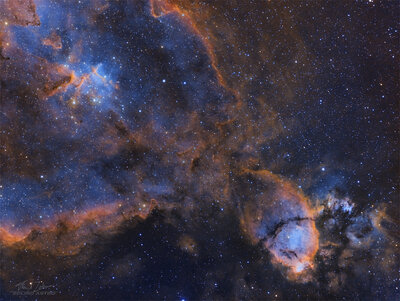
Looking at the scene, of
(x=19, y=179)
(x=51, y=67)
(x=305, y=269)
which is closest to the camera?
(x=51, y=67)

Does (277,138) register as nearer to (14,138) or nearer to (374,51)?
(374,51)

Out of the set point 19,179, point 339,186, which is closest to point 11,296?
point 19,179

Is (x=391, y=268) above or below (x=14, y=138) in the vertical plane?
below

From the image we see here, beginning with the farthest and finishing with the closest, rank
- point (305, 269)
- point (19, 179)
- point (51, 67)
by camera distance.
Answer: point (305, 269) < point (19, 179) < point (51, 67)

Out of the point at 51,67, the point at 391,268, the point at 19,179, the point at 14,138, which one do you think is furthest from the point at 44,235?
the point at 391,268

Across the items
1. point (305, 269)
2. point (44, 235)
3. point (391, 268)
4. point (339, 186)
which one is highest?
point (44, 235)

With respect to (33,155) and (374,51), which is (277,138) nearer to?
(374,51)

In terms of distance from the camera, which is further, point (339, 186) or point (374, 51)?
point (339, 186)
